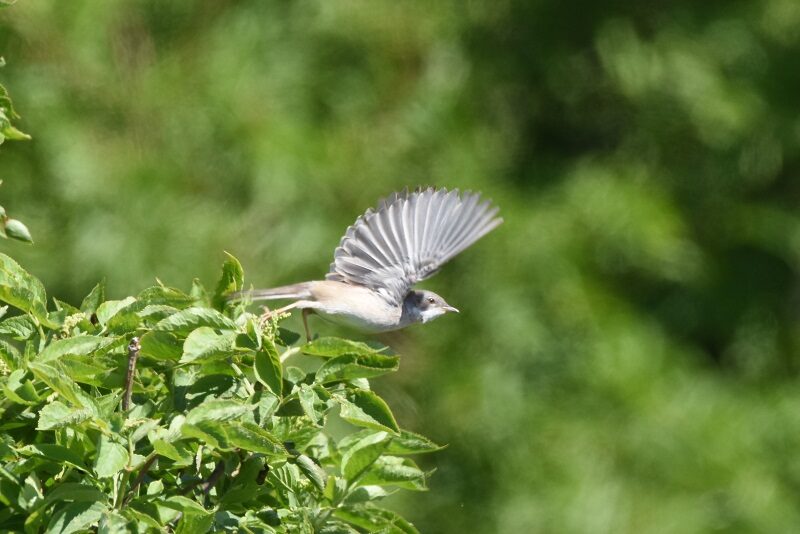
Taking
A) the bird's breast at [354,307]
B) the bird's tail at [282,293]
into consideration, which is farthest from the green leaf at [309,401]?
the bird's breast at [354,307]

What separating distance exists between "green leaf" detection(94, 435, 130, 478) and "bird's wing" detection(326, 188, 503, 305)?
6.44 ft

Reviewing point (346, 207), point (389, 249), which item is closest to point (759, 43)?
point (346, 207)

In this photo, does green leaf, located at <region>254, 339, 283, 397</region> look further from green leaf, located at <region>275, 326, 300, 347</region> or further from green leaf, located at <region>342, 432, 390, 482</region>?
green leaf, located at <region>275, 326, 300, 347</region>

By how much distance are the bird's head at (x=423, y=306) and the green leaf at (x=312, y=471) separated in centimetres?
214

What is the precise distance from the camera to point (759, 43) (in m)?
8.38

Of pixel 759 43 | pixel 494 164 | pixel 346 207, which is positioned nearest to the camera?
pixel 346 207

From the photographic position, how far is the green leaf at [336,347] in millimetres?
1972

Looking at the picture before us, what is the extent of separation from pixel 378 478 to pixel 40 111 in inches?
170

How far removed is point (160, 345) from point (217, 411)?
169 mm

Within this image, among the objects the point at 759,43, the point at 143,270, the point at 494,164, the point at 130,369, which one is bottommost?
the point at 130,369

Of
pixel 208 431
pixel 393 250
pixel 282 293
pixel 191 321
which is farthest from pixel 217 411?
pixel 393 250

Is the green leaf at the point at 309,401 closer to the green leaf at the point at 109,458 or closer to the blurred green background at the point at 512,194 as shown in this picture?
the green leaf at the point at 109,458

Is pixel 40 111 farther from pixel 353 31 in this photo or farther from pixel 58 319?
pixel 58 319

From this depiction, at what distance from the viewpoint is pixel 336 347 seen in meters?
1.98
